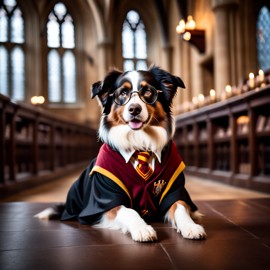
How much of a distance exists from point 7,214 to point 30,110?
2965mm

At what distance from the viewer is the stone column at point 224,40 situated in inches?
440

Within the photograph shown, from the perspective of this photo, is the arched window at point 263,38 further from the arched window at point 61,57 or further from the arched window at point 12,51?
the arched window at point 12,51

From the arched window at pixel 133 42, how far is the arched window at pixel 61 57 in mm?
2506

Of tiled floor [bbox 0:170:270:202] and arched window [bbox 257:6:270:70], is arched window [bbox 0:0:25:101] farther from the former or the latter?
tiled floor [bbox 0:170:270:202]

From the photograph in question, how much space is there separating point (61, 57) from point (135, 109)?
16.9 meters

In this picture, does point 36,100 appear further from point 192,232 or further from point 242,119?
point 192,232

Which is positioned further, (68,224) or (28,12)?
(28,12)

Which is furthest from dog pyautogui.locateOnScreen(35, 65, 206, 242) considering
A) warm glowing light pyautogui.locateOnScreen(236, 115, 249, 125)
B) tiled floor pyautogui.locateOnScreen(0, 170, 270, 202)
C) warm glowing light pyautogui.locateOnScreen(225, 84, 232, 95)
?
warm glowing light pyautogui.locateOnScreen(225, 84, 232, 95)

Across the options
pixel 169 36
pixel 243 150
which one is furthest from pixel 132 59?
pixel 243 150

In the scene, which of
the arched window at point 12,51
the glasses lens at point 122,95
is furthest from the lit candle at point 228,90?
the arched window at point 12,51

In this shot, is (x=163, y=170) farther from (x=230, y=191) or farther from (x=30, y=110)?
(x=30, y=110)

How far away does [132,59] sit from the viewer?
18766 millimetres

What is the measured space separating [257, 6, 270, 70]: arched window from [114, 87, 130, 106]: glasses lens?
10.8 m

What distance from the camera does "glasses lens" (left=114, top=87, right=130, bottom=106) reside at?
6.92ft
